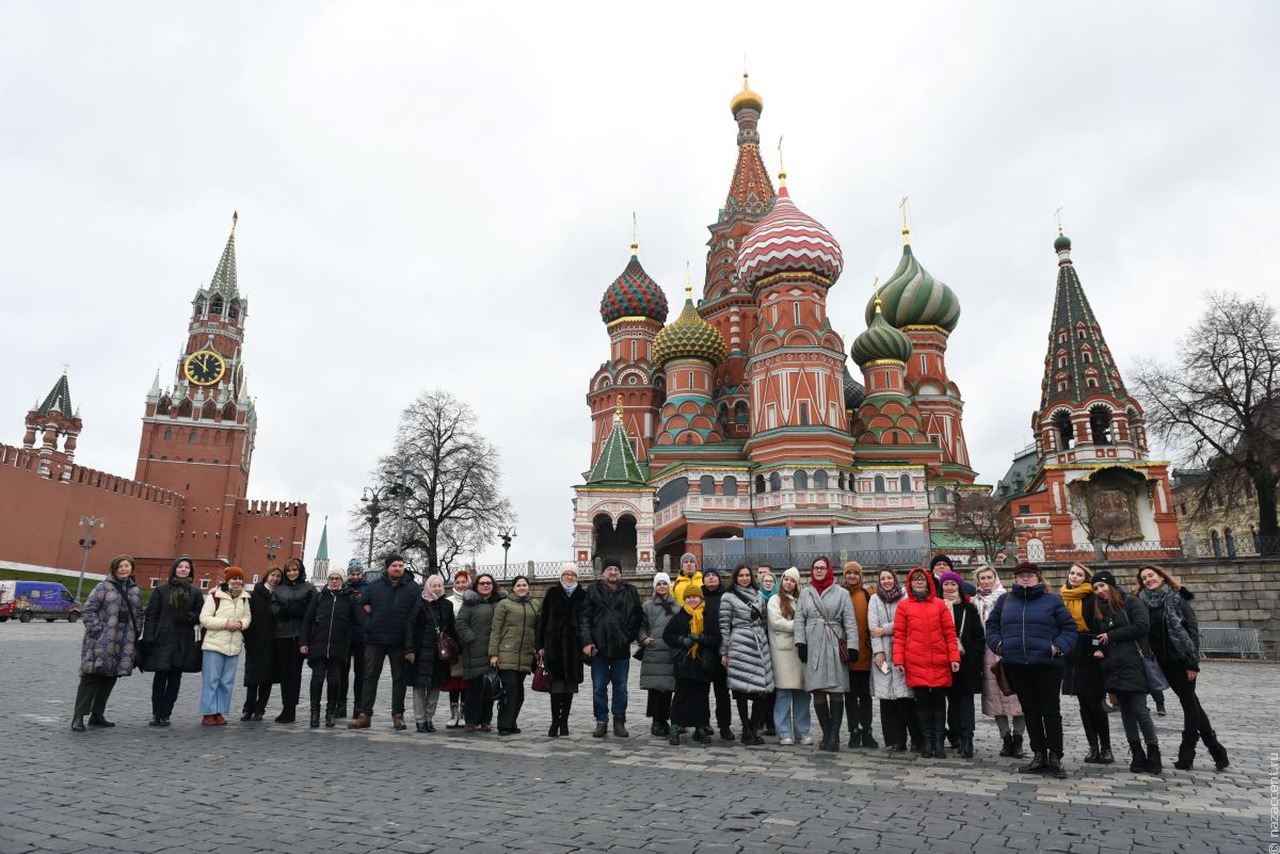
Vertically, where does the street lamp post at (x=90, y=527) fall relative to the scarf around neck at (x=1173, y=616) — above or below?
above

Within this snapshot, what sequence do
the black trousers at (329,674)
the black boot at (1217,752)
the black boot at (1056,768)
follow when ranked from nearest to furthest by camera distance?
the black boot at (1056,768), the black boot at (1217,752), the black trousers at (329,674)

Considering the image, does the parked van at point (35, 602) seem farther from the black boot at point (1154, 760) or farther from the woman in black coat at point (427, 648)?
the black boot at point (1154, 760)

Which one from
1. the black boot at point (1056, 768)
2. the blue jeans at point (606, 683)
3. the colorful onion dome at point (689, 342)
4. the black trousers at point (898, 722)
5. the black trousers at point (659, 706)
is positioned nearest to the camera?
the black boot at point (1056, 768)

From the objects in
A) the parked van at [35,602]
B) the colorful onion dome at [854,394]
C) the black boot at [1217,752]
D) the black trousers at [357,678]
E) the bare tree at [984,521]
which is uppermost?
the colorful onion dome at [854,394]

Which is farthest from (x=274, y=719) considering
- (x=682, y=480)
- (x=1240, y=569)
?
(x=682, y=480)

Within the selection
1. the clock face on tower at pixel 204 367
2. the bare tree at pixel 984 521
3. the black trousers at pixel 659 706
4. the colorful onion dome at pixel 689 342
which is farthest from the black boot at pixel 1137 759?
the clock face on tower at pixel 204 367

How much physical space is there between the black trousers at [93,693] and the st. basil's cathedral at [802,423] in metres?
20.9

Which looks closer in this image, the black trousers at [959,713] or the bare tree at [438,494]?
the black trousers at [959,713]

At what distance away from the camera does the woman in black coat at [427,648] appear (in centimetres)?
810

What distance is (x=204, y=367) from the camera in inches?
2598

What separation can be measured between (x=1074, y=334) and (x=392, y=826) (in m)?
41.7

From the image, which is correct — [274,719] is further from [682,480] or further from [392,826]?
[682,480]

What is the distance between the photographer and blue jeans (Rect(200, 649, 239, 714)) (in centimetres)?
811

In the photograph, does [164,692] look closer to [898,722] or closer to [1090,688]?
[898,722]
